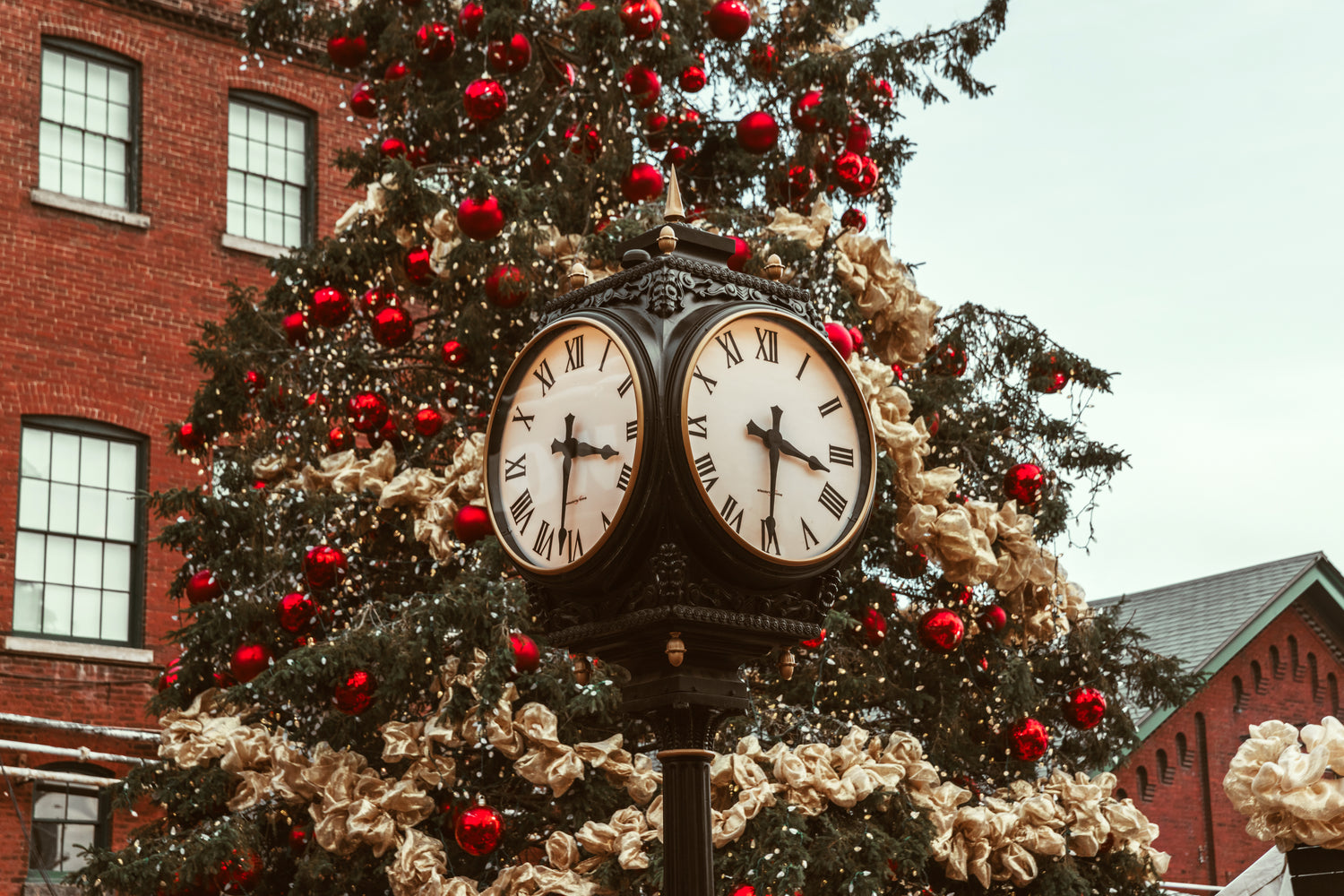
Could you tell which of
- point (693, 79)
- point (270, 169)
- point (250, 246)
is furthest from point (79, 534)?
point (693, 79)

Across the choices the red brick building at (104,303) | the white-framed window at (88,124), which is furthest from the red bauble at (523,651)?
the white-framed window at (88,124)

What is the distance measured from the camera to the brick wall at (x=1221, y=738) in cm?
2053

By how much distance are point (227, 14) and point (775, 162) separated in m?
Answer: 8.23

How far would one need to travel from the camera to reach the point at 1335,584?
23.4m

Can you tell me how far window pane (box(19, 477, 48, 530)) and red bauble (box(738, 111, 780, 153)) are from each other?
8.04 metres

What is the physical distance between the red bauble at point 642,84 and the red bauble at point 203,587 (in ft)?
10.6

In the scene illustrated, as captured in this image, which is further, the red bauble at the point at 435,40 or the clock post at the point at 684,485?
the red bauble at the point at 435,40

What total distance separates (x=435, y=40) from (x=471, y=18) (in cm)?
37

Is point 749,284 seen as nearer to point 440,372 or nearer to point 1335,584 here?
point 440,372

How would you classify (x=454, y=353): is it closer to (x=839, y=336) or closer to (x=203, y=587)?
(x=203, y=587)

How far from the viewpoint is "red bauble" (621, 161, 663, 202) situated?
770 cm

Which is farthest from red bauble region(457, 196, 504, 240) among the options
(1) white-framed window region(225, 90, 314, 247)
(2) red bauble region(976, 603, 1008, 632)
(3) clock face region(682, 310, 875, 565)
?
(1) white-framed window region(225, 90, 314, 247)

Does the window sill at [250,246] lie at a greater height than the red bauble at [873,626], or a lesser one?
greater

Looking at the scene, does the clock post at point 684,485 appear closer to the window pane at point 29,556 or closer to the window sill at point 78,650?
the window sill at point 78,650
